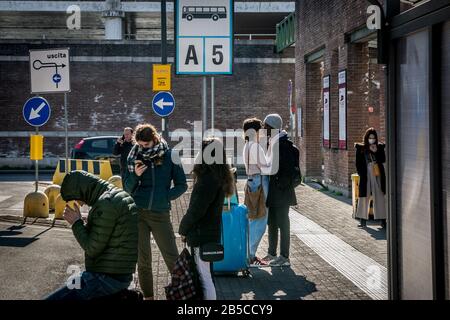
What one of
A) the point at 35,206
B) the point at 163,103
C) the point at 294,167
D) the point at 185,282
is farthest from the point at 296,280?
the point at 163,103

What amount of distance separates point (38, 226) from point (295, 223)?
484 cm

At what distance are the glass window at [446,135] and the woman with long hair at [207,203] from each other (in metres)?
1.88

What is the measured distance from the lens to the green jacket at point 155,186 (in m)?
6.57

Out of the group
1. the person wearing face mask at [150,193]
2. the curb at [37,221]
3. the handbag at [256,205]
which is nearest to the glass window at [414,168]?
the person wearing face mask at [150,193]

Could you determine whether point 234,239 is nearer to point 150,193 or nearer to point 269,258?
point 269,258

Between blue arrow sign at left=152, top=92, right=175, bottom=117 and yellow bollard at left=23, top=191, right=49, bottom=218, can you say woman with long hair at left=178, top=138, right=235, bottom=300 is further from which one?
blue arrow sign at left=152, top=92, right=175, bottom=117

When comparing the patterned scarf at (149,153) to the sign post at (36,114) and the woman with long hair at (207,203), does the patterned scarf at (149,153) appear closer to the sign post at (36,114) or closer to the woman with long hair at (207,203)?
the woman with long hair at (207,203)

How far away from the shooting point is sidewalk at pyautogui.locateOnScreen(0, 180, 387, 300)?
7145 mm

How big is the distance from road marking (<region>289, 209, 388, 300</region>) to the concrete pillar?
26.2 meters

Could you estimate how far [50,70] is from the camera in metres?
13.0

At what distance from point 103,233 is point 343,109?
1297 cm

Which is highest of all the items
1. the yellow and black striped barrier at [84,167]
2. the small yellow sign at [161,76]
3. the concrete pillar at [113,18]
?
the concrete pillar at [113,18]

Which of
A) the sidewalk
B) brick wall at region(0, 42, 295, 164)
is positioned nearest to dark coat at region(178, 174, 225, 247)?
the sidewalk
